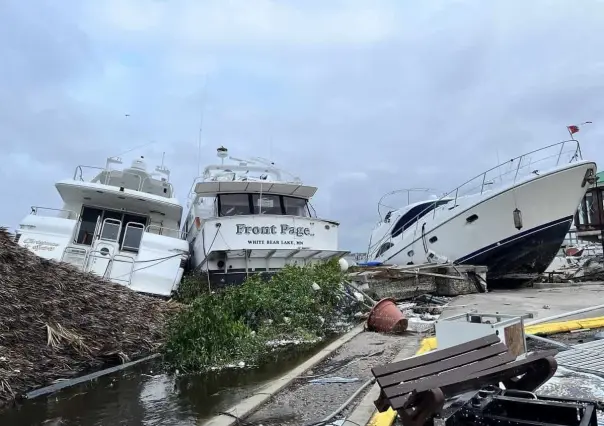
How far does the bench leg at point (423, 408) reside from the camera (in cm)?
277

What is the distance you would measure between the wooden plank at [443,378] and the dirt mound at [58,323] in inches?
183

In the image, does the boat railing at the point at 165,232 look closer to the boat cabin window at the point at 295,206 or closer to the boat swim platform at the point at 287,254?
the boat cabin window at the point at 295,206

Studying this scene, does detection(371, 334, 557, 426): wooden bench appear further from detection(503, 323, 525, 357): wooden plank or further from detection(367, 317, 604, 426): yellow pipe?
detection(367, 317, 604, 426): yellow pipe

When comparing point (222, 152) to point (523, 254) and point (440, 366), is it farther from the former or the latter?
point (440, 366)


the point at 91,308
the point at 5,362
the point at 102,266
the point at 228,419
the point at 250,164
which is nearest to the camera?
the point at 228,419

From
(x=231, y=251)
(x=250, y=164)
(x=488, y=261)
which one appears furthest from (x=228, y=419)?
(x=488, y=261)

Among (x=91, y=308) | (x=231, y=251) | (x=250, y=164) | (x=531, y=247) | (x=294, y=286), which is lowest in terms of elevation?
(x=91, y=308)

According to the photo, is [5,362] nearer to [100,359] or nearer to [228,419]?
[100,359]

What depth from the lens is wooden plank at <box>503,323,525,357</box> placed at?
177 inches

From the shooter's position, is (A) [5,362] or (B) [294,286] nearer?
(A) [5,362]

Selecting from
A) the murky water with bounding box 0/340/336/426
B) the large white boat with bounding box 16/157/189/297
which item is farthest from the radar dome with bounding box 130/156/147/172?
the murky water with bounding box 0/340/336/426

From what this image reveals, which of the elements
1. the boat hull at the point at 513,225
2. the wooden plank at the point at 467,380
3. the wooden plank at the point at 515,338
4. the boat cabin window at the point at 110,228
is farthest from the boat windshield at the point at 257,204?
the wooden plank at the point at 467,380

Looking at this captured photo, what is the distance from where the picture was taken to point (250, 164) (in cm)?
1656

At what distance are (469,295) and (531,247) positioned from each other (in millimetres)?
4045
